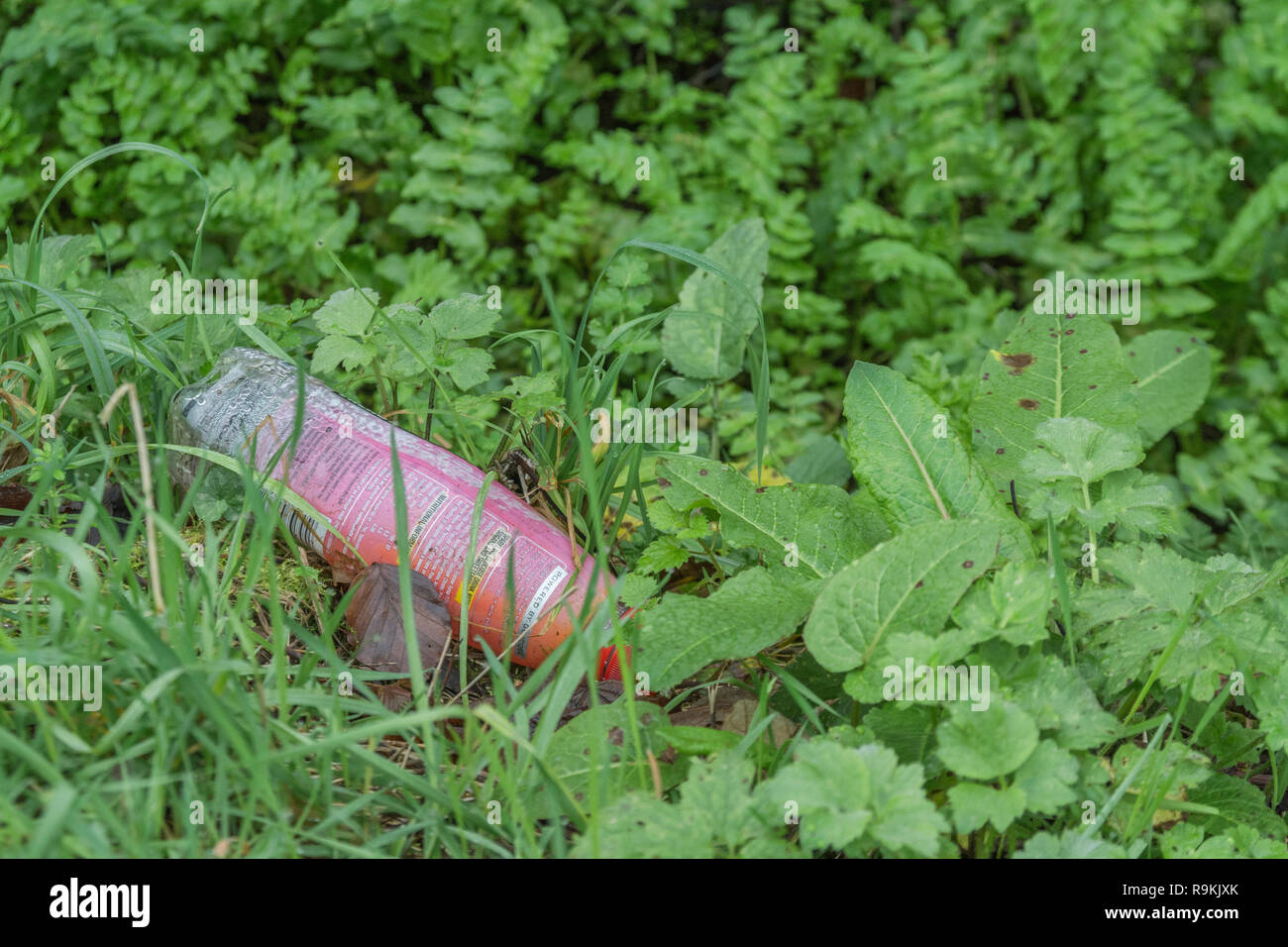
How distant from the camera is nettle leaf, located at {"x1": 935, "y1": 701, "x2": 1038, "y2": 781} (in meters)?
1.19

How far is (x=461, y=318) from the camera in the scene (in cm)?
183

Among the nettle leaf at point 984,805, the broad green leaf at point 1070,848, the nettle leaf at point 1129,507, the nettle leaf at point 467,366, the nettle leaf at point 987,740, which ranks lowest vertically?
the broad green leaf at point 1070,848

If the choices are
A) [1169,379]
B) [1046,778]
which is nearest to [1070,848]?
[1046,778]

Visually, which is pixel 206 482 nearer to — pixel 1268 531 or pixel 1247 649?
pixel 1247 649

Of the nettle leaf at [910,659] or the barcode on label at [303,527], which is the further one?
the barcode on label at [303,527]

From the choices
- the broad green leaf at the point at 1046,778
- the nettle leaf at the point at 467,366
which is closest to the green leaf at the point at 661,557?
the nettle leaf at the point at 467,366

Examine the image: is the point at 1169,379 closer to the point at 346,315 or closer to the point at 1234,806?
the point at 1234,806

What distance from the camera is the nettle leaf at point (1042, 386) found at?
5.81ft

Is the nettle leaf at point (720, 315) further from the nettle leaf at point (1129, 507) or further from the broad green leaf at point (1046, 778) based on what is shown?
the broad green leaf at point (1046, 778)

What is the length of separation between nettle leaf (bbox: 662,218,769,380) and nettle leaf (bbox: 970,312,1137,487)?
1.56 feet

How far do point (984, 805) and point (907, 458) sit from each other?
25.5 inches

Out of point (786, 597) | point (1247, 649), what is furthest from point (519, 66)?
point (1247, 649)

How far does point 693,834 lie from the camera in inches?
45.9

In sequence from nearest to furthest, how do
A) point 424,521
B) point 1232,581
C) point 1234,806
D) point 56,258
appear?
point 1234,806 < point 1232,581 < point 424,521 < point 56,258
